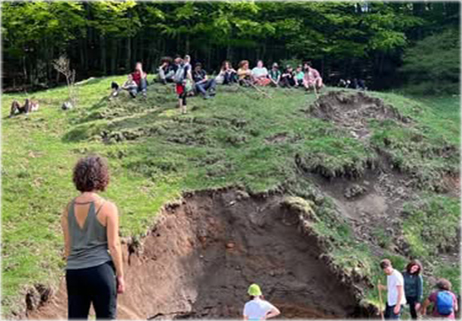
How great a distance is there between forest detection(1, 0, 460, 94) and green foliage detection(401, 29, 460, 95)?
0.17 ft

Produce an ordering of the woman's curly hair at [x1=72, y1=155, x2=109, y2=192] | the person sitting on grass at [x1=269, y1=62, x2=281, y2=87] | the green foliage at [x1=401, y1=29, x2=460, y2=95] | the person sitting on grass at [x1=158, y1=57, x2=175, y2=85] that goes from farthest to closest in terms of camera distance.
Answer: the green foliage at [x1=401, y1=29, x2=460, y2=95] → the person sitting on grass at [x1=269, y1=62, x2=281, y2=87] → the person sitting on grass at [x1=158, y1=57, x2=175, y2=85] → the woman's curly hair at [x1=72, y1=155, x2=109, y2=192]

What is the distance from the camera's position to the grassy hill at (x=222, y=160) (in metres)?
12.3

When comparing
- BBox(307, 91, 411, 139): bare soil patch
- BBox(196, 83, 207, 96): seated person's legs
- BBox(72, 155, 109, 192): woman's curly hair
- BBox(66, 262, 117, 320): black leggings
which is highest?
BBox(72, 155, 109, 192): woman's curly hair

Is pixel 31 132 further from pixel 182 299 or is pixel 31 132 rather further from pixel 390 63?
pixel 390 63

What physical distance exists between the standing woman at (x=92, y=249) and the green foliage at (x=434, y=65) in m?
27.6

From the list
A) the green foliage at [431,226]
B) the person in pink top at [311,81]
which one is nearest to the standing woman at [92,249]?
the green foliage at [431,226]

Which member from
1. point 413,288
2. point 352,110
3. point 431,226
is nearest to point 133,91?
point 352,110

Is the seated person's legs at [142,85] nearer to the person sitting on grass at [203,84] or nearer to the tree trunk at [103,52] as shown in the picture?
the person sitting on grass at [203,84]

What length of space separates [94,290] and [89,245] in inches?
14.0

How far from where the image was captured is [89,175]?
472cm

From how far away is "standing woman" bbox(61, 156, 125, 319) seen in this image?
4578 mm

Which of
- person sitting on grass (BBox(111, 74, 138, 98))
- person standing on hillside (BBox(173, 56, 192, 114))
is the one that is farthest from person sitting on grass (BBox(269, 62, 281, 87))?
person sitting on grass (BBox(111, 74, 138, 98))

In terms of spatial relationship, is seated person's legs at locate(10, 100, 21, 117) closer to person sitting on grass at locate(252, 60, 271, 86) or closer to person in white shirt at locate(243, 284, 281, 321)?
person sitting on grass at locate(252, 60, 271, 86)

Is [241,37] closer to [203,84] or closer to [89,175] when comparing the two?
[203,84]
